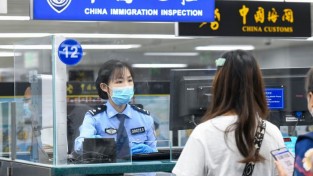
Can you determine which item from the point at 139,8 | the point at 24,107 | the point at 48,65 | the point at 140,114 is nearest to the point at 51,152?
the point at 48,65

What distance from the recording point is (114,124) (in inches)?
189

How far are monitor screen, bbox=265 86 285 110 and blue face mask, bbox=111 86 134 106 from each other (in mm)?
953

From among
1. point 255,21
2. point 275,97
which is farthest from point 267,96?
point 255,21

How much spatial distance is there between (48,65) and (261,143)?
1.65 meters

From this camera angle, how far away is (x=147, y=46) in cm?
1758

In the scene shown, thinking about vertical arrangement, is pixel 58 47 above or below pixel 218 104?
above

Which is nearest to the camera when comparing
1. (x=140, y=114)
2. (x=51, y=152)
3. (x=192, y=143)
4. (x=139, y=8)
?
(x=192, y=143)

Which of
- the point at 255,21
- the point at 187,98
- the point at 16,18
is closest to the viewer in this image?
the point at 187,98

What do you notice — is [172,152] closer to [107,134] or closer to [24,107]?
[107,134]

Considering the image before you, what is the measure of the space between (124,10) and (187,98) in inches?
78.0

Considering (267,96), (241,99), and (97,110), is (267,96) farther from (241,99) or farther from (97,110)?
(241,99)

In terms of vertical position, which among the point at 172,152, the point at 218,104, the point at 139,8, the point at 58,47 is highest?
the point at 139,8

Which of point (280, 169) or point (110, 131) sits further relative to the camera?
point (110, 131)

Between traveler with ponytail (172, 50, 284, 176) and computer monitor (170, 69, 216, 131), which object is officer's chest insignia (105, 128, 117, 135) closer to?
computer monitor (170, 69, 216, 131)
